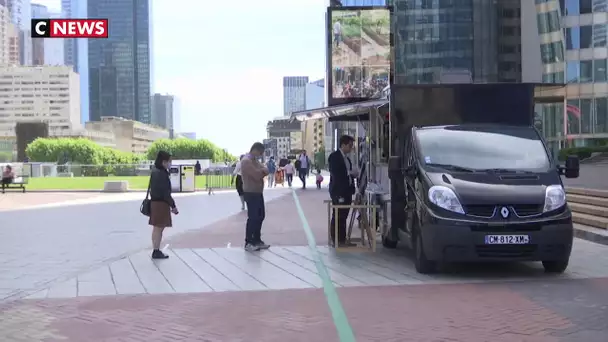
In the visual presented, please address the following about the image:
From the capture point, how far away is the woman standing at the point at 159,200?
10.3m

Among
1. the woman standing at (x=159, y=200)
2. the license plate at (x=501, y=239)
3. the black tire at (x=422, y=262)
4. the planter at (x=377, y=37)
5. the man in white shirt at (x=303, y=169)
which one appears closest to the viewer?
the license plate at (x=501, y=239)

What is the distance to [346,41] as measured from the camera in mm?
24547

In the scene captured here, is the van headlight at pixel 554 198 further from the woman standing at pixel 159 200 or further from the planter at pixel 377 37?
the planter at pixel 377 37

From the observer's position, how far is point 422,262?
8578 millimetres

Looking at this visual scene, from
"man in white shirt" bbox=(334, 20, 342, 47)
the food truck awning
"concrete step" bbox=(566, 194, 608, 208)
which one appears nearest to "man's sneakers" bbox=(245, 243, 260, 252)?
the food truck awning

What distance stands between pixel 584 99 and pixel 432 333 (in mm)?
55433

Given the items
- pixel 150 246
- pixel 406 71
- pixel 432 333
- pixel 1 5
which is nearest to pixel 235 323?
pixel 432 333

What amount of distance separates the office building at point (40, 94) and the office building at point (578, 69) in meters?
136

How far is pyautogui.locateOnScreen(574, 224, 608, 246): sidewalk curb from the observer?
11.5m

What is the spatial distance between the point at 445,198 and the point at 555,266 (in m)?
1.75

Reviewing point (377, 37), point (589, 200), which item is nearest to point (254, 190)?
point (589, 200)

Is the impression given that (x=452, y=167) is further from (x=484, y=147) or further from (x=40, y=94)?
(x=40, y=94)

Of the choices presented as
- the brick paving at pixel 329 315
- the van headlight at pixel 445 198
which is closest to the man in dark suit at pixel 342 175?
the van headlight at pixel 445 198

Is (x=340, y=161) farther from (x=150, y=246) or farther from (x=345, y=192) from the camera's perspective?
(x=150, y=246)
